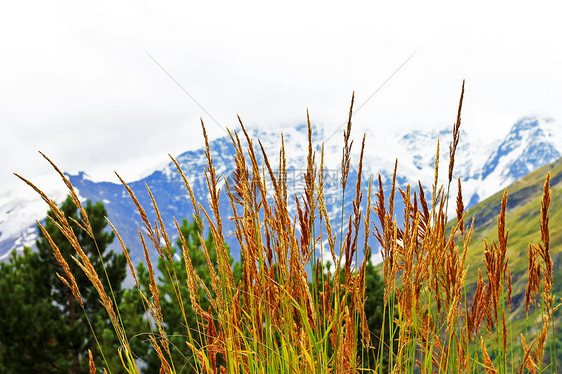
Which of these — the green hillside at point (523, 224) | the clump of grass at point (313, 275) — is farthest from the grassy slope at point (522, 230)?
the clump of grass at point (313, 275)

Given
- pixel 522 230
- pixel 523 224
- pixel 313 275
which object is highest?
pixel 313 275

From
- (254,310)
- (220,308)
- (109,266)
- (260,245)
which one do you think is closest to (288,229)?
(260,245)

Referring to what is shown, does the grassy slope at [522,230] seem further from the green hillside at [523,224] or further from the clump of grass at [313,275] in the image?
the clump of grass at [313,275]

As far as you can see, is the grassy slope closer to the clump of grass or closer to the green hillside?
the green hillside

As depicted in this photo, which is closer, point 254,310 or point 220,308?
point 220,308

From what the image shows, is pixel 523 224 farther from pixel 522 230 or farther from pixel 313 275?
pixel 313 275

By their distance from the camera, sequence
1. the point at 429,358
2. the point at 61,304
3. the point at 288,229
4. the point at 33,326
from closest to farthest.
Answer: the point at 288,229 < the point at 429,358 < the point at 33,326 < the point at 61,304

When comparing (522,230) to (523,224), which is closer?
(522,230)

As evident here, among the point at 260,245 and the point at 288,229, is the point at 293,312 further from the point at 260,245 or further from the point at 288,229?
the point at 288,229

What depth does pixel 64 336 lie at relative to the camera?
10.0 m

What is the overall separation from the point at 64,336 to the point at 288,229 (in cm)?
1041

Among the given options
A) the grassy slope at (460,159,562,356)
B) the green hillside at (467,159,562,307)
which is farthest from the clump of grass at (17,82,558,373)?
the green hillside at (467,159,562,307)

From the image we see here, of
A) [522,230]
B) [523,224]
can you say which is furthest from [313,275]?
[523,224]

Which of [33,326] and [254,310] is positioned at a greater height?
[254,310]
